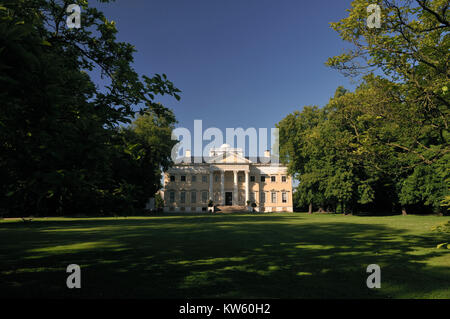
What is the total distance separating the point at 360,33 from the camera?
8977mm

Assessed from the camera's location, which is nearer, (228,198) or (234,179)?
(234,179)

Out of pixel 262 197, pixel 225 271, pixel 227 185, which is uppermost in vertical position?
pixel 227 185

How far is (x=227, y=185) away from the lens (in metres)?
57.8

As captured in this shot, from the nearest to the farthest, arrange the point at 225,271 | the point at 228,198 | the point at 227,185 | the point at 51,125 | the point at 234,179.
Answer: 1. the point at 51,125
2. the point at 225,271
3. the point at 234,179
4. the point at 228,198
5. the point at 227,185

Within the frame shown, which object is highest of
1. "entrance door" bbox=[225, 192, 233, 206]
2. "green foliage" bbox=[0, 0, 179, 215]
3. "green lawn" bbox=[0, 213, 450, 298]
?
"green foliage" bbox=[0, 0, 179, 215]

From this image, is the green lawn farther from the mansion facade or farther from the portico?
the mansion facade

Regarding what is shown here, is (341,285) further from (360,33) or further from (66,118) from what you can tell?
(360,33)

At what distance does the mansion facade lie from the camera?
5606 cm

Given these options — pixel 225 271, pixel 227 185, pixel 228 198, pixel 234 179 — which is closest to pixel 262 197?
pixel 228 198

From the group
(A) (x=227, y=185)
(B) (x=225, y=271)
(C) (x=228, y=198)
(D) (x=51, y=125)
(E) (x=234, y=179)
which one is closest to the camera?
(D) (x=51, y=125)

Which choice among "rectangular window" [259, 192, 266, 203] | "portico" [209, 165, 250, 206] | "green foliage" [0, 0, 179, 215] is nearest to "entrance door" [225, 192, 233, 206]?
"portico" [209, 165, 250, 206]

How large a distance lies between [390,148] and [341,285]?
6.85 m

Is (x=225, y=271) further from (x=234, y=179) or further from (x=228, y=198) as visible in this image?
(x=228, y=198)

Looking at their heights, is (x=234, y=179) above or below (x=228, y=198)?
above
